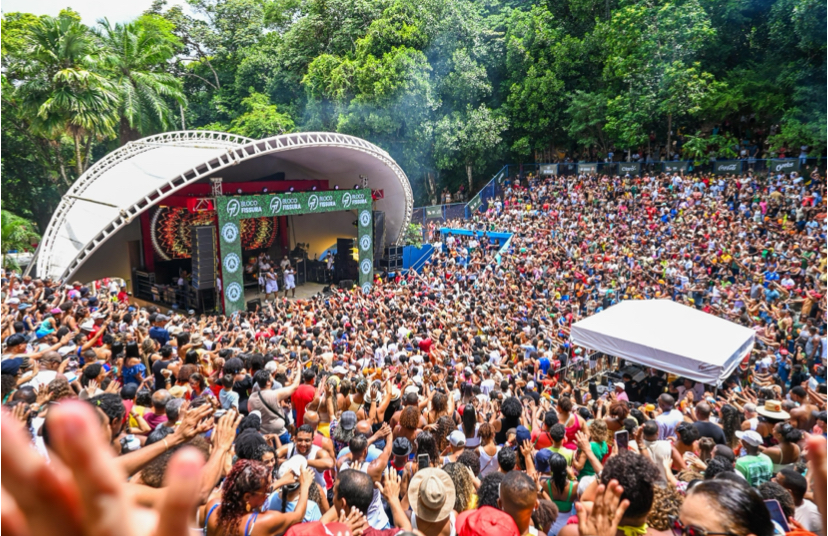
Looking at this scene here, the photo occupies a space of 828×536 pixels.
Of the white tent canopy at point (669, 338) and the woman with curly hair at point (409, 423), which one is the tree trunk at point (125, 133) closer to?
the white tent canopy at point (669, 338)

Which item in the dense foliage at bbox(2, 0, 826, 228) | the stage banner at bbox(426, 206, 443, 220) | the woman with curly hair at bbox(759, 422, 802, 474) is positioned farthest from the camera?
the stage banner at bbox(426, 206, 443, 220)

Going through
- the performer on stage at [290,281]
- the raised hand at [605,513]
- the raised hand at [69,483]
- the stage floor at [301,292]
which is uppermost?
the raised hand at [69,483]

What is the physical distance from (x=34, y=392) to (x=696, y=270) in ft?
48.6

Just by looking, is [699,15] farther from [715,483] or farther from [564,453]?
[715,483]

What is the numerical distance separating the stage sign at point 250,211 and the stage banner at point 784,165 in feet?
43.8

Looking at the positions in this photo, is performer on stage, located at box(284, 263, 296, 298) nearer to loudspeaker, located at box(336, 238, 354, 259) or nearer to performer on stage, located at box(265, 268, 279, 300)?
performer on stage, located at box(265, 268, 279, 300)

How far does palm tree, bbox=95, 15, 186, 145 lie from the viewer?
991 inches

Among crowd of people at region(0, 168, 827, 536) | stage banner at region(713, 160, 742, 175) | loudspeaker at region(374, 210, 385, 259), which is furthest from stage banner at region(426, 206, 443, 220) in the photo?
stage banner at region(713, 160, 742, 175)

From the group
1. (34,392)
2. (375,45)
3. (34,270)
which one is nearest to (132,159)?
(34,270)

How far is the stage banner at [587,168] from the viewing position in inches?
917

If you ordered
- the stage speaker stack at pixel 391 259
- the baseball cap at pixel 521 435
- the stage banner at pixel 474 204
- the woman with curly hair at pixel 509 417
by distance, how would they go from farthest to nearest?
1. the stage banner at pixel 474 204
2. the stage speaker stack at pixel 391 259
3. the woman with curly hair at pixel 509 417
4. the baseball cap at pixel 521 435

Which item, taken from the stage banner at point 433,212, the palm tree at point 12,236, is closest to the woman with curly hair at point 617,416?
the palm tree at point 12,236

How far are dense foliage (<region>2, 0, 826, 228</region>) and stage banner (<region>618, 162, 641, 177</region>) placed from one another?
2233mm

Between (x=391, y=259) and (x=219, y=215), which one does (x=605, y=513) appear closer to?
(x=219, y=215)
